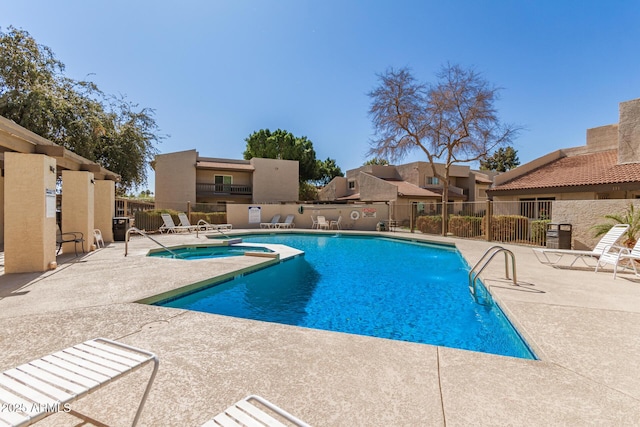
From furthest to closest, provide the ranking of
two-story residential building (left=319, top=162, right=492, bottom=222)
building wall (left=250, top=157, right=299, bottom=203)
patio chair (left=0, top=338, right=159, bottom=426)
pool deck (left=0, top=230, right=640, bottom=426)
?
building wall (left=250, top=157, right=299, bottom=203) → two-story residential building (left=319, top=162, right=492, bottom=222) → pool deck (left=0, top=230, right=640, bottom=426) → patio chair (left=0, top=338, right=159, bottom=426)

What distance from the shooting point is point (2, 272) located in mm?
6680

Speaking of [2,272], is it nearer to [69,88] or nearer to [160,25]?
[160,25]

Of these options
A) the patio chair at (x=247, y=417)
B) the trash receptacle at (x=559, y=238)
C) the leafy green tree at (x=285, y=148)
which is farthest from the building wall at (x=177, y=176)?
the patio chair at (x=247, y=417)

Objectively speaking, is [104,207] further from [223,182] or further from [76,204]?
[223,182]

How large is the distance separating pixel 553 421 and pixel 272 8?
14176 millimetres

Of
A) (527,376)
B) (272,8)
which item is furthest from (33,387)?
(272,8)

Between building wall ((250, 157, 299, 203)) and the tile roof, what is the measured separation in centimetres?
1838

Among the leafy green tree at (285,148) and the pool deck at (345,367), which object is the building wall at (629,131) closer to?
the pool deck at (345,367)

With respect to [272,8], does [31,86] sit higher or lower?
lower

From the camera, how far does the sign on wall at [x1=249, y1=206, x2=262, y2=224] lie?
22.5 meters

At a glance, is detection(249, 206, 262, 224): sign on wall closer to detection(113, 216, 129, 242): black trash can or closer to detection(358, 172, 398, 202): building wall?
detection(358, 172, 398, 202): building wall

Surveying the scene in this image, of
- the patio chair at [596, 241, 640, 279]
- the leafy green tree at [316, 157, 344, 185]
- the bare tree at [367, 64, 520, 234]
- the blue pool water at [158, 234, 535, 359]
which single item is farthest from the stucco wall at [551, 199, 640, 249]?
the leafy green tree at [316, 157, 344, 185]

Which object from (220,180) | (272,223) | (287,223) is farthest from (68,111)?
(287,223)

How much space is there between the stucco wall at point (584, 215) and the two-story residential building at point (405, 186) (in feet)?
43.1
